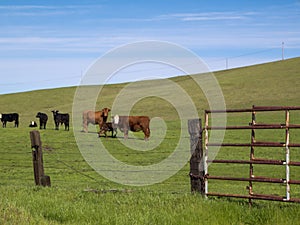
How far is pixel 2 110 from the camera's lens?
210 ft

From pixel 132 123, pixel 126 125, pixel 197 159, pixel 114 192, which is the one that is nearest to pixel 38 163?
pixel 114 192

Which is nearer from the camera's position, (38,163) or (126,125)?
(38,163)

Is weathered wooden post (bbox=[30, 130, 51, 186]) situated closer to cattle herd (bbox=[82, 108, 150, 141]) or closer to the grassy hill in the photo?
cattle herd (bbox=[82, 108, 150, 141])

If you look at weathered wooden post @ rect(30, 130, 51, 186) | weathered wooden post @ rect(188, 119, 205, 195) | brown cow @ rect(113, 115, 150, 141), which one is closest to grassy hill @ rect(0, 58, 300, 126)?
brown cow @ rect(113, 115, 150, 141)

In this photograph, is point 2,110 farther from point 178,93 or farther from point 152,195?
point 152,195

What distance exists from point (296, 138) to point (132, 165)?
Answer: 10.7 metres

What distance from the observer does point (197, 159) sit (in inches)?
403

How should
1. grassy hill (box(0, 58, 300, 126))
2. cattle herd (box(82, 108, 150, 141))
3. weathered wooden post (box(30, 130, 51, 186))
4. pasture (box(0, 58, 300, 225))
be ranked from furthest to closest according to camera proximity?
1. grassy hill (box(0, 58, 300, 126))
2. cattle herd (box(82, 108, 150, 141))
3. weathered wooden post (box(30, 130, 51, 186))
4. pasture (box(0, 58, 300, 225))

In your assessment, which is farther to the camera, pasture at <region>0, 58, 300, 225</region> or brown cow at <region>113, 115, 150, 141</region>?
brown cow at <region>113, 115, 150, 141</region>

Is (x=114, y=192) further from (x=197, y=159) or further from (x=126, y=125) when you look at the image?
(x=126, y=125)

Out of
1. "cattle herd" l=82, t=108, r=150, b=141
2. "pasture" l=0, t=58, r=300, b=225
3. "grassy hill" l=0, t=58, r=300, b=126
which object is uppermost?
"grassy hill" l=0, t=58, r=300, b=126

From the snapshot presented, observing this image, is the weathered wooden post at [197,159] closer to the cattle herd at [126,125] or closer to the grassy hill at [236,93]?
the cattle herd at [126,125]

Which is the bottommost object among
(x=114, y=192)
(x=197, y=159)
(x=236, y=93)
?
(x=114, y=192)

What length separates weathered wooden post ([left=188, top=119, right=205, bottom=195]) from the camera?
33.5 ft
